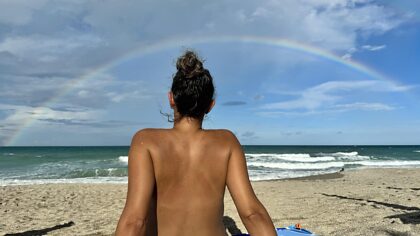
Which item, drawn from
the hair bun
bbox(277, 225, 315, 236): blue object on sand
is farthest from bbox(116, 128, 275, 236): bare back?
bbox(277, 225, 315, 236): blue object on sand

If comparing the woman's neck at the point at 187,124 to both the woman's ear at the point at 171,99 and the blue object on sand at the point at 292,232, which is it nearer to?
the woman's ear at the point at 171,99

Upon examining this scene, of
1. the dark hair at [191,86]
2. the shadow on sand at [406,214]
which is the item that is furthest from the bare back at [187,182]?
the shadow on sand at [406,214]

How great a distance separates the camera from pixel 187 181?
1757 millimetres

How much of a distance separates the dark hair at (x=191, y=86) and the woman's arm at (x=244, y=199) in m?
0.23

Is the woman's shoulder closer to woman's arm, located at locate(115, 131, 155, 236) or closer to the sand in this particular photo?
woman's arm, located at locate(115, 131, 155, 236)

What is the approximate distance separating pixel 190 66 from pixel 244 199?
0.63m

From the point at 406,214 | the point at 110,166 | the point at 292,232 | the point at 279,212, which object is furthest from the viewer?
the point at 110,166

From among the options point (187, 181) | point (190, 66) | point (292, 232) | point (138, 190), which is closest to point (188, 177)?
point (187, 181)

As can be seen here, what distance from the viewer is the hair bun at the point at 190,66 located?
1.75m

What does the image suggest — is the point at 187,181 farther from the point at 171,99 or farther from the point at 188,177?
the point at 171,99

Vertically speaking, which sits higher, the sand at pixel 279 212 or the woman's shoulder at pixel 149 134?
the woman's shoulder at pixel 149 134

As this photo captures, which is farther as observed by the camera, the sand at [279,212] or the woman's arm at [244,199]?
the sand at [279,212]

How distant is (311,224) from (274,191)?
266 inches

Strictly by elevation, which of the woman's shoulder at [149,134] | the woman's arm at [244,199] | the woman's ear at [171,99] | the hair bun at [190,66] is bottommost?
the woman's arm at [244,199]
